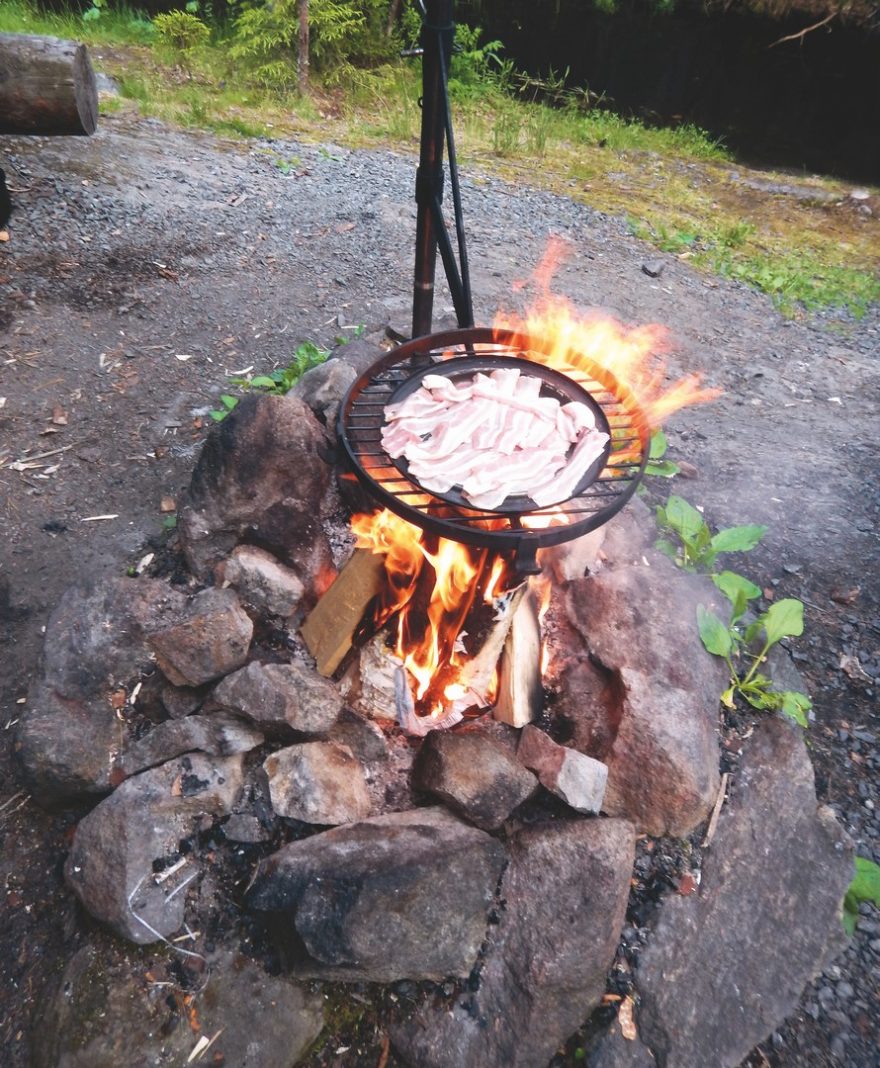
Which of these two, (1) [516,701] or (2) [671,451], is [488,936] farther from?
(2) [671,451]

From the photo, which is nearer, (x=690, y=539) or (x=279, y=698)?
(x=279, y=698)

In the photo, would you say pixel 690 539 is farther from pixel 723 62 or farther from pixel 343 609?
pixel 723 62

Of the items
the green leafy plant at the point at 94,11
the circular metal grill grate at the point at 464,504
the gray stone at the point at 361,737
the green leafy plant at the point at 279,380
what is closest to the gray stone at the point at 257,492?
the circular metal grill grate at the point at 464,504

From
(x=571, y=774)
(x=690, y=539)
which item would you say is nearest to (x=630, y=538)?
(x=690, y=539)

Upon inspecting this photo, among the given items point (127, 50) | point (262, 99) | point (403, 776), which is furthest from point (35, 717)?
point (127, 50)

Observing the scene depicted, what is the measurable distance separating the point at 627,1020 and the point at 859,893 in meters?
1.07

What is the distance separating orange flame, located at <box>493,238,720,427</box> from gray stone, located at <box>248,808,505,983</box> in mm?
2861

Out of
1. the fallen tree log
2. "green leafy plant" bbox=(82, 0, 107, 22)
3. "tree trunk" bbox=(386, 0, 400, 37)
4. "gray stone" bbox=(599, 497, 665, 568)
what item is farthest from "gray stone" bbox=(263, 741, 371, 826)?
"green leafy plant" bbox=(82, 0, 107, 22)

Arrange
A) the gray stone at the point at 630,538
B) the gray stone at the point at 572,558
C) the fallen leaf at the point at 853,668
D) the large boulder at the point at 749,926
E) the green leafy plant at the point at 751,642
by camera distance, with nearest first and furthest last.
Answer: the large boulder at the point at 749,926
the green leafy plant at the point at 751,642
the gray stone at the point at 572,558
the gray stone at the point at 630,538
the fallen leaf at the point at 853,668

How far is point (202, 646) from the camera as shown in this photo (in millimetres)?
2719

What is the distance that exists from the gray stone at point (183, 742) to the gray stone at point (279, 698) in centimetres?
9

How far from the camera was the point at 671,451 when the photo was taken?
4676 mm

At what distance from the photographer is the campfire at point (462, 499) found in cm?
260

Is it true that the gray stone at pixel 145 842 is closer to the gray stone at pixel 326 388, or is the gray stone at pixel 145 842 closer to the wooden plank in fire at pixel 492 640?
the wooden plank in fire at pixel 492 640
